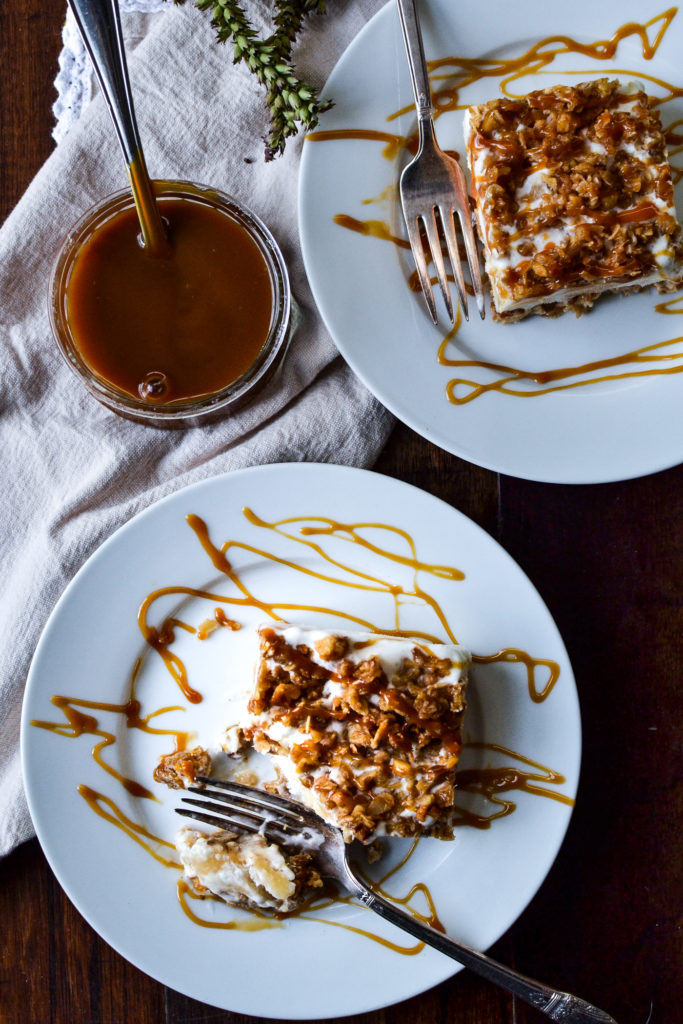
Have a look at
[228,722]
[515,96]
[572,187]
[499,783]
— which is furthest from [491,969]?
[515,96]

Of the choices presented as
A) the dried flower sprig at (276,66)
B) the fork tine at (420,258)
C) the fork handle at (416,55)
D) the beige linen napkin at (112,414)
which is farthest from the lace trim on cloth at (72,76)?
the fork tine at (420,258)

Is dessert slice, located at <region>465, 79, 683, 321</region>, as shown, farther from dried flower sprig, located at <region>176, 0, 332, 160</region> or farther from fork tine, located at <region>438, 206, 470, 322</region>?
dried flower sprig, located at <region>176, 0, 332, 160</region>

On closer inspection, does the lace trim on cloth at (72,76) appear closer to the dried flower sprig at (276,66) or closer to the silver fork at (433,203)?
the dried flower sprig at (276,66)

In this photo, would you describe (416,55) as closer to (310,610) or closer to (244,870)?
(310,610)

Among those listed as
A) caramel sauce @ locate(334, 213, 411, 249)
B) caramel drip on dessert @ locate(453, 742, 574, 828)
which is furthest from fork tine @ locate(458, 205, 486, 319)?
caramel drip on dessert @ locate(453, 742, 574, 828)

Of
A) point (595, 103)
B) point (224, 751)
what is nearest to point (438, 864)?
point (224, 751)

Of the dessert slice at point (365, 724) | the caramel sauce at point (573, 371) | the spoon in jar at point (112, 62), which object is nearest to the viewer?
the spoon in jar at point (112, 62)
